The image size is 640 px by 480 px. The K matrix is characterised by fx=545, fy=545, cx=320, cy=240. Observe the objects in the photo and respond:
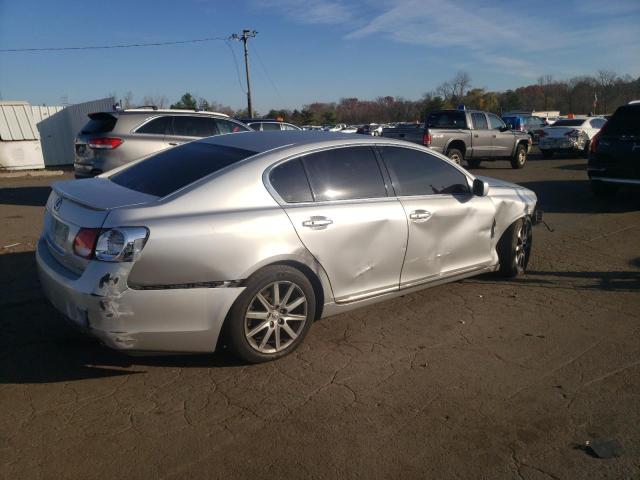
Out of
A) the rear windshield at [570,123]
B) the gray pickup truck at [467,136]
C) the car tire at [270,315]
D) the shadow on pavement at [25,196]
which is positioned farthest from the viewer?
the rear windshield at [570,123]

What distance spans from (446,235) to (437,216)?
0.22 metres

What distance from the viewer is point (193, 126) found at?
10.4m

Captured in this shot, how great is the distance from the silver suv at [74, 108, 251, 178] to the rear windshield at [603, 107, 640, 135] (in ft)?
24.8

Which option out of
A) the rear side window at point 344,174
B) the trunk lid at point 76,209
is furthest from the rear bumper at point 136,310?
the rear side window at point 344,174

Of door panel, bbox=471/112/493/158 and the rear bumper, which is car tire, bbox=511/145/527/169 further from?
the rear bumper

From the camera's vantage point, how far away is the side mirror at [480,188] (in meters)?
5.04

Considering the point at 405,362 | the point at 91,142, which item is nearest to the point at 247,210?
the point at 405,362

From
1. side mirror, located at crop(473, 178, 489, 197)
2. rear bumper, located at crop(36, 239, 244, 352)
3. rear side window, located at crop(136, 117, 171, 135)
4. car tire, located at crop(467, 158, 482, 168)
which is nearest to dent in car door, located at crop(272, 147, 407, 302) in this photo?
rear bumper, located at crop(36, 239, 244, 352)

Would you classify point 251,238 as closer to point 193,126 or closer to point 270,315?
point 270,315

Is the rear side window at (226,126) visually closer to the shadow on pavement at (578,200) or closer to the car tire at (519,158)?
the shadow on pavement at (578,200)

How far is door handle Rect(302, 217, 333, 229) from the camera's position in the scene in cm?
384

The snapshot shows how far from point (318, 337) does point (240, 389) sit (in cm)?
101

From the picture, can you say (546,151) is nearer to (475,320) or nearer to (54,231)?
(475,320)

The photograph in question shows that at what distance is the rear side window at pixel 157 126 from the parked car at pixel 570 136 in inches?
654
